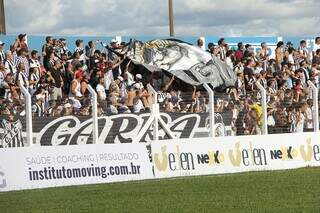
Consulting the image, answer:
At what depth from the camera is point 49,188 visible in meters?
18.0

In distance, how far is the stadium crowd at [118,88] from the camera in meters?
19.9

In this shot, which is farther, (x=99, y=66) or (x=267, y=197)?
(x=99, y=66)

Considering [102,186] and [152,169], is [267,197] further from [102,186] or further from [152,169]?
[152,169]

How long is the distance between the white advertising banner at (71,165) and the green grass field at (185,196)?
0.99 m

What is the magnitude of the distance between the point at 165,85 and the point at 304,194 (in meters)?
10.8

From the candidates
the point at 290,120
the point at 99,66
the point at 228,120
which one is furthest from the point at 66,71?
the point at 290,120

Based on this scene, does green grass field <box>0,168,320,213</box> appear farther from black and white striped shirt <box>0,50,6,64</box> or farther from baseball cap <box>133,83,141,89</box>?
black and white striped shirt <box>0,50,6,64</box>

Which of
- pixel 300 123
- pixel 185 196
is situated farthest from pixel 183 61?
pixel 185 196

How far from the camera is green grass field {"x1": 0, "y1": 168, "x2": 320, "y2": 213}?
12719 mm

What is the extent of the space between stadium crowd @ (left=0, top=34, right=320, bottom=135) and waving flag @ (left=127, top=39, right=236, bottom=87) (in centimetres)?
26

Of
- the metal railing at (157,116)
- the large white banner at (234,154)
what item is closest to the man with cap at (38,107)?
the metal railing at (157,116)

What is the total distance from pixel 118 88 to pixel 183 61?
14.0ft

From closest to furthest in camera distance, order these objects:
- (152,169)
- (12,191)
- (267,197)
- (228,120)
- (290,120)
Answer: (267,197) < (12,191) < (152,169) < (228,120) < (290,120)

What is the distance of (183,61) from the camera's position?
25766 millimetres
